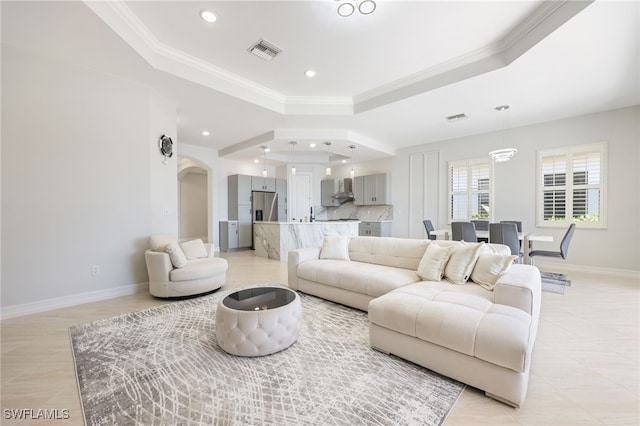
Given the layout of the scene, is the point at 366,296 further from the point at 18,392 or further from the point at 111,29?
the point at 111,29

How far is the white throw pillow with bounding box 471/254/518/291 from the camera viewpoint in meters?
2.39

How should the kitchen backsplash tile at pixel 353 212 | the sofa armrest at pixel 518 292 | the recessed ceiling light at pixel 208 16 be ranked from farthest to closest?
the kitchen backsplash tile at pixel 353 212 → the recessed ceiling light at pixel 208 16 → the sofa armrest at pixel 518 292

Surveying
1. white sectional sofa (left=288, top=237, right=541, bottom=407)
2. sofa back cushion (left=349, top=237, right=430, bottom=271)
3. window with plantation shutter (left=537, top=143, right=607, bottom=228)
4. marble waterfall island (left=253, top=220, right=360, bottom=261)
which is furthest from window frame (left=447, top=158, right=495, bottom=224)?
sofa back cushion (left=349, top=237, right=430, bottom=271)

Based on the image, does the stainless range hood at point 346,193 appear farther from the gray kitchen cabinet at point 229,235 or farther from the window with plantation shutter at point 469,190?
the gray kitchen cabinet at point 229,235

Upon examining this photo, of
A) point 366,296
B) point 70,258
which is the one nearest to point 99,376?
point 70,258

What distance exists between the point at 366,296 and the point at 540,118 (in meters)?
5.23

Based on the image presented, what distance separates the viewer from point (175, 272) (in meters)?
3.25

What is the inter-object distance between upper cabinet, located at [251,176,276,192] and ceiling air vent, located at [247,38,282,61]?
4.75 metres

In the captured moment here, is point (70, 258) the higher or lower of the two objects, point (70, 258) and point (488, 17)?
the lower

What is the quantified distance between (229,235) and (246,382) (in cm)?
611

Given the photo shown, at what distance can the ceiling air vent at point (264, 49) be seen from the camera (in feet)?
10.2

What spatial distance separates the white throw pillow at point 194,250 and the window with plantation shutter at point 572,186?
6.57m

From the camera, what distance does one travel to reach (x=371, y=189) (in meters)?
7.93

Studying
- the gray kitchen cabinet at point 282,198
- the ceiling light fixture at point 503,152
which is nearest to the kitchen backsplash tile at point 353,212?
the gray kitchen cabinet at point 282,198
